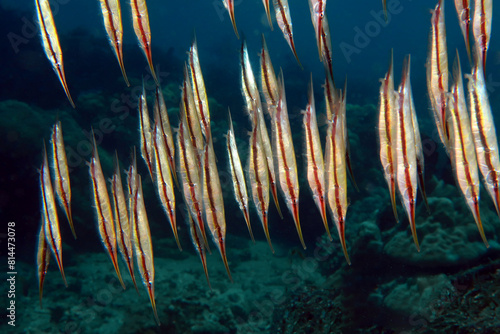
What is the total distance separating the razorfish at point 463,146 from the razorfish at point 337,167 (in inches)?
24.5

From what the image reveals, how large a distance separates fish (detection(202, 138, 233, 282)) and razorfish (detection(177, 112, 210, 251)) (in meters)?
Result: 0.07

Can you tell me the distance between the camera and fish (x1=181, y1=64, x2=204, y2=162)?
2484mm

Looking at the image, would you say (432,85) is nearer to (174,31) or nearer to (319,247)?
(319,247)

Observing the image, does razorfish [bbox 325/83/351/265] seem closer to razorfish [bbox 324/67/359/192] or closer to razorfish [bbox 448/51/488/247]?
razorfish [bbox 324/67/359/192]

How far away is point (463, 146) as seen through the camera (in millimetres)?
1783

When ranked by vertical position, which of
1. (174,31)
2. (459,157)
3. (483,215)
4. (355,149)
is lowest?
(483,215)

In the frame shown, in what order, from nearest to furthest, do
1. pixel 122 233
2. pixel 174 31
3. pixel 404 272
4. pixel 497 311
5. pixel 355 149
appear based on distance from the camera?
pixel 122 233 < pixel 497 311 < pixel 404 272 < pixel 355 149 < pixel 174 31

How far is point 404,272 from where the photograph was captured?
20.1 feet

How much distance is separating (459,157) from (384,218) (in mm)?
7080

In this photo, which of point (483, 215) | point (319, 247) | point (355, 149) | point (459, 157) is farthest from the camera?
point (355, 149)

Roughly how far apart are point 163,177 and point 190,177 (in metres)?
0.22

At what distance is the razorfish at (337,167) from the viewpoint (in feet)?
6.28

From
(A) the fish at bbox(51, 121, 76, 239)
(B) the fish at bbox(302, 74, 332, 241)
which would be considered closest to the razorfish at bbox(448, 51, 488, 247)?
(B) the fish at bbox(302, 74, 332, 241)

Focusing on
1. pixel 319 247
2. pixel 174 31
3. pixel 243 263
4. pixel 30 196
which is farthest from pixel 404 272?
pixel 174 31
